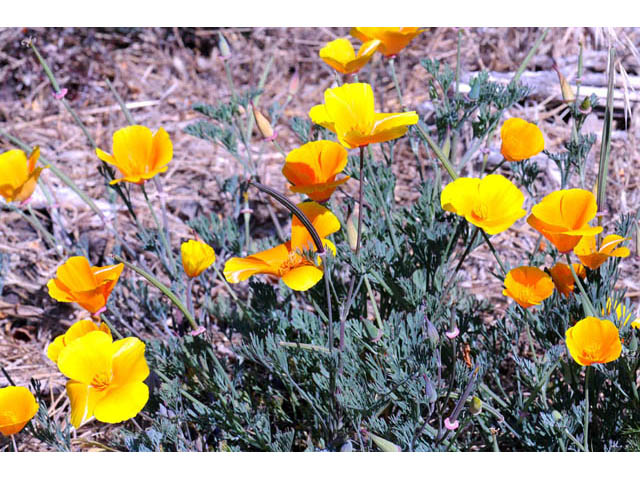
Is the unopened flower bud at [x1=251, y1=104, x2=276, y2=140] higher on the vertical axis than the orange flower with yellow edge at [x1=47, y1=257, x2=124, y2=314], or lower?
higher

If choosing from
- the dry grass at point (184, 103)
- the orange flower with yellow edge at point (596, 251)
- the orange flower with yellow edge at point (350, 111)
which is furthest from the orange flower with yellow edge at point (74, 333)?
the orange flower with yellow edge at point (596, 251)

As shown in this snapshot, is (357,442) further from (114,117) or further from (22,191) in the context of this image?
(114,117)

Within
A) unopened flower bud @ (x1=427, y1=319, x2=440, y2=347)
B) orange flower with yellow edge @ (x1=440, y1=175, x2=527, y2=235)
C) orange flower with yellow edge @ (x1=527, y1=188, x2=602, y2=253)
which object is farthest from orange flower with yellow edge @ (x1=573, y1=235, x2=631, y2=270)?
unopened flower bud @ (x1=427, y1=319, x2=440, y2=347)

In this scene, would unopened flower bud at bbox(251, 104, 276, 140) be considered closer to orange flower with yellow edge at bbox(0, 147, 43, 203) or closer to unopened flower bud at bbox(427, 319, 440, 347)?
orange flower with yellow edge at bbox(0, 147, 43, 203)

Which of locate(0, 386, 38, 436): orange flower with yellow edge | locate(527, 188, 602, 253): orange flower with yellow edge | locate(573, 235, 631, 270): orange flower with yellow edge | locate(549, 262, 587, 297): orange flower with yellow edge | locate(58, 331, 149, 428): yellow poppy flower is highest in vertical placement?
locate(527, 188, 602, 253): orange flower with yellow edge

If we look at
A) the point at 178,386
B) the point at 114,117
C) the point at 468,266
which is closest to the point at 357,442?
the point at 178,386

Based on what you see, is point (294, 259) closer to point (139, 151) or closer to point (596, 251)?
point (139, 151)

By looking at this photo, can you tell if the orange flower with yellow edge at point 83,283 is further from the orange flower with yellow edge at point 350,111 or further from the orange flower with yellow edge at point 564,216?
the orange flower with yellow edge at point 564,216
